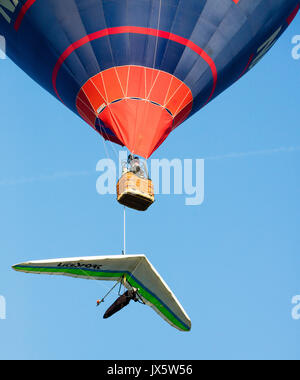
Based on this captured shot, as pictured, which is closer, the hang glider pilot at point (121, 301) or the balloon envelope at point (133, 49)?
the hang glider pilot at point (121, 301)

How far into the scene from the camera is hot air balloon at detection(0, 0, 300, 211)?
14.5m

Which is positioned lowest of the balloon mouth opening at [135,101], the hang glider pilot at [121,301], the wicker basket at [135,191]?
the hang glider pilot at [121,301]

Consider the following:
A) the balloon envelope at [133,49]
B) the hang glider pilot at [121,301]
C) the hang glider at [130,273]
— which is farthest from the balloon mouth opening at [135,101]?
the hang glider pilot at [121,301]

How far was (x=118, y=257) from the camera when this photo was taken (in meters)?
11.7

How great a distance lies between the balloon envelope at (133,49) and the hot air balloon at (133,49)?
0.07 feet

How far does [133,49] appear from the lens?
14.5 metres

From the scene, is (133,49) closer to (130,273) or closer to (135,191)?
(135,191)

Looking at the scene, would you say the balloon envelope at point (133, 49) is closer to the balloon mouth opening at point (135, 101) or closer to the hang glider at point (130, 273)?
the balloon mouth opening at point (135, 101)

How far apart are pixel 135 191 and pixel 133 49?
11.4 feet

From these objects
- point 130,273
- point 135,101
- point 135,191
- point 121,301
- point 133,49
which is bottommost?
point 121,301

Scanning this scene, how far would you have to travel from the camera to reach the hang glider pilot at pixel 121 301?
12.2 m

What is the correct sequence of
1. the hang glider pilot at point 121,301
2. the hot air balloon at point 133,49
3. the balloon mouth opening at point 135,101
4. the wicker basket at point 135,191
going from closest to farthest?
1. the hang glider pilot at point 121,301
2. the wicker basket at point 135,191
3. the hot air balloon at point 133,49
4. the balloon mouth opening at point 135,101

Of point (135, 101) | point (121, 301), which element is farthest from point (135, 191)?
point (135, 101)

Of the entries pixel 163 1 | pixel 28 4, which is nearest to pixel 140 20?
pixel 163 1
